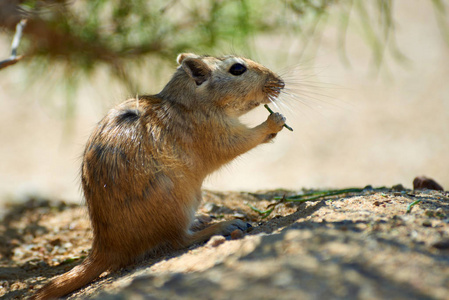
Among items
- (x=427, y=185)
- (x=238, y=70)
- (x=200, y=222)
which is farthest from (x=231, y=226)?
(x=427, y=185)

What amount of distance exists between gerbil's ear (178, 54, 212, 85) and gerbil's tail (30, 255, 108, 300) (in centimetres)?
145

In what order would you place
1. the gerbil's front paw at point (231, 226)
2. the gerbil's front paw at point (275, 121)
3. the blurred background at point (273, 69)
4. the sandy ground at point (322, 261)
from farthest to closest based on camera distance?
the blurred background at point (273, 69)
the gerbil's front paw at point (275, 121)
the gerbil's front paw at point (231, 226)
the sandy ground at point (322, 261)

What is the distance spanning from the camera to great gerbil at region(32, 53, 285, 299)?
2982 millimetres

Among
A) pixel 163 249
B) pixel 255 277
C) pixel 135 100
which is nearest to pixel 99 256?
pixel 163 249

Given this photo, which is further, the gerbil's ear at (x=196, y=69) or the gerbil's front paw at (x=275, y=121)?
the gerbil's ear at (x=196, y=69)

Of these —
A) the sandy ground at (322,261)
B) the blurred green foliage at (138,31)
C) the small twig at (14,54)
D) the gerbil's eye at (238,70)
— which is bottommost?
the sandy ground at (322,261)

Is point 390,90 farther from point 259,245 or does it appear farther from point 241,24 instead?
point 259,245

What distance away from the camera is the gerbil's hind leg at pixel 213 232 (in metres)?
3.08

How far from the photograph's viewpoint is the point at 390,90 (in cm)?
1018

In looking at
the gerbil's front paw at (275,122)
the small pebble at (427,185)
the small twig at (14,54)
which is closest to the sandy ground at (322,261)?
the small pebble at (427,185)

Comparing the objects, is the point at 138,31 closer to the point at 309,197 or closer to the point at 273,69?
the point at 273,69

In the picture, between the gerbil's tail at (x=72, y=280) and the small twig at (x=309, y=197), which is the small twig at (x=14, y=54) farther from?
the small twig at (x=309, y=197)

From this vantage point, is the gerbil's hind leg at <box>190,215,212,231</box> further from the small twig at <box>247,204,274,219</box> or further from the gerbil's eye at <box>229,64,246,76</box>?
the gerbil's eye at <box>229,64,246,76</box>

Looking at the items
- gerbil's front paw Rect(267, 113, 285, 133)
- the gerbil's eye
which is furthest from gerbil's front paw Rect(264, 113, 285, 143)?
the gerbil's eye
